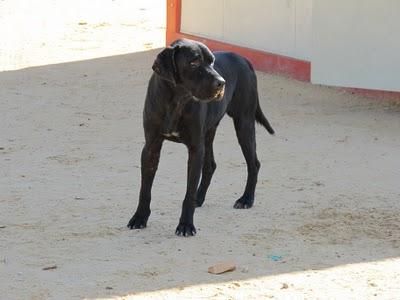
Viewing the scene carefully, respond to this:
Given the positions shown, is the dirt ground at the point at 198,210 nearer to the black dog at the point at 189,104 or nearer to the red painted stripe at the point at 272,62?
the red painted stripe at the point at 272,62

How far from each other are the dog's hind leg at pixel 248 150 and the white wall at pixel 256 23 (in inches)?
184

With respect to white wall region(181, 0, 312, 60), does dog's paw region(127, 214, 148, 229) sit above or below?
above

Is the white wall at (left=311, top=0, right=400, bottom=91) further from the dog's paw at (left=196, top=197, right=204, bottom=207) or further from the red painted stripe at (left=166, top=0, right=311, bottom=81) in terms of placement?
the dog's paw at (left=196, top=197, right=204, bottom=207)

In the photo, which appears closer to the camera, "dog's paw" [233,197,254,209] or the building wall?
"dog's paw" [233,197,254,209]

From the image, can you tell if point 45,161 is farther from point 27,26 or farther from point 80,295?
point 27,26

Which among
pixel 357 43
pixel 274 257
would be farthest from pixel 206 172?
pixel 357 43

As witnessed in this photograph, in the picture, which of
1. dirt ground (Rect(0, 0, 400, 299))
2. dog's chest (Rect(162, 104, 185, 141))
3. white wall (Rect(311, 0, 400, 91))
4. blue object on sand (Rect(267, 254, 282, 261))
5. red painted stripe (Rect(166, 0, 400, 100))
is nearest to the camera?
dirt ground (Rect(0, 0, 400, 299))

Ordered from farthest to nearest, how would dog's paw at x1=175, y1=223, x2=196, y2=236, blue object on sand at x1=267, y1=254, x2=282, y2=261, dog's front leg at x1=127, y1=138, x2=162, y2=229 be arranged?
dog's front leg at x1=127, y1=138, x2=162, y2=229, dog's paw at x1=175, y1=223, x2=196, y2=236, blue object on sand at x1=267, y1=254, x2=282, y2=261

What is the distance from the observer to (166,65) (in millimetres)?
6531

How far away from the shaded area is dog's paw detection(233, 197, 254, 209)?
0.24 ft

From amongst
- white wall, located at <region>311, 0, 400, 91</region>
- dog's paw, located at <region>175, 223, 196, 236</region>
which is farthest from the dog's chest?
white wall, located at <region>311, 0, 400, 91</region>

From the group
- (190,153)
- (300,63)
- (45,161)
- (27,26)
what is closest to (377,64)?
(300,63)

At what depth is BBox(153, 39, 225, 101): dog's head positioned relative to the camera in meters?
6.50

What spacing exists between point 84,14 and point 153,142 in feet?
36.7
